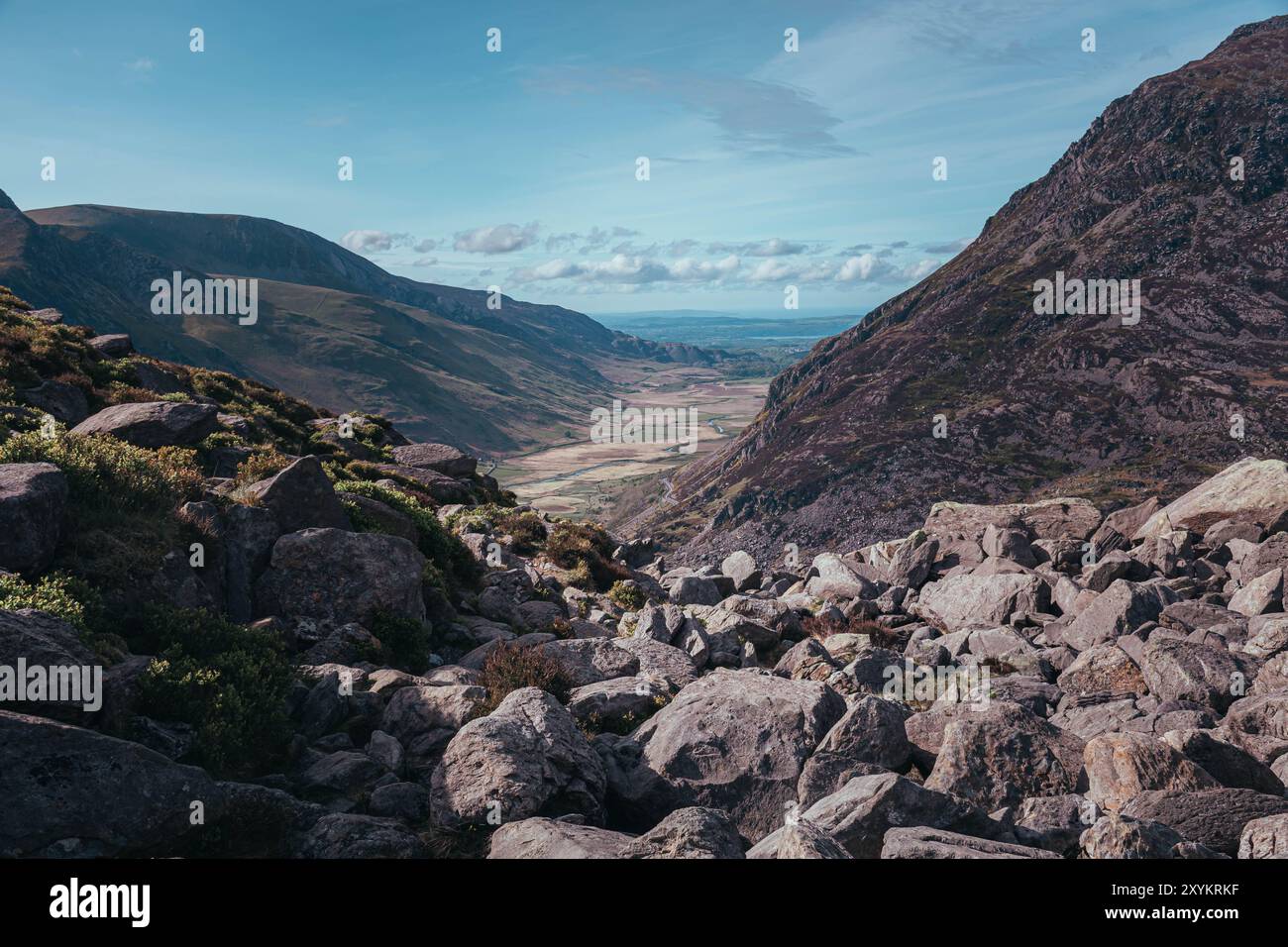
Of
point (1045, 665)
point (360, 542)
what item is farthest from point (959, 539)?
point (360, 542)

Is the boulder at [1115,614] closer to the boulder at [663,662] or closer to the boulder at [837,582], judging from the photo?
the boulder at [837,582]

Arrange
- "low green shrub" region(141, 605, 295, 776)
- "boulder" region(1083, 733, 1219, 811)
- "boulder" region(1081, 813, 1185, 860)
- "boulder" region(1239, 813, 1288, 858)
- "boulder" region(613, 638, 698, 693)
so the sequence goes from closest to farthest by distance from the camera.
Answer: "boulder" region(1081, 813, 1185, 860), "boulder" region(1239, 813, 1288, 858), "low green shrub" region(141, 605, 295, 776), "boulder" region(1083, 733, 1219, 811), "boulder" region(613, 638, 698, 693)

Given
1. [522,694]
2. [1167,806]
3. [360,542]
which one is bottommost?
[1167,806]

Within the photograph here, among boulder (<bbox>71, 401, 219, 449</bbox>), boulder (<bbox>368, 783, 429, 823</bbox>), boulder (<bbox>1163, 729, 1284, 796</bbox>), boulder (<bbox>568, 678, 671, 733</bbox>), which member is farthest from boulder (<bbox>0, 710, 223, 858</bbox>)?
boulder (<bbox>71, 401, 219, 449</bbox>)

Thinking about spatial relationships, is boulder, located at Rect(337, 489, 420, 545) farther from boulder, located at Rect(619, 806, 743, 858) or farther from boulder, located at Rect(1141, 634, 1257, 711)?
boulder, located at Rect(1141, 634, 1257, 711)

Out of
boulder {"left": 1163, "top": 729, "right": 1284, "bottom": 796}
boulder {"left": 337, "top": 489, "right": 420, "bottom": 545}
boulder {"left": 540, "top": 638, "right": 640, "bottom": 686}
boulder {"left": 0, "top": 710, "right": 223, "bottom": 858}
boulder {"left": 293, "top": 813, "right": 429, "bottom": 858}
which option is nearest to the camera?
boulder {"left": 0, "top": 710, "right": 223, "bottom": 858}

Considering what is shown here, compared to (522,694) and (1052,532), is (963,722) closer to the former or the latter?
(522,694)

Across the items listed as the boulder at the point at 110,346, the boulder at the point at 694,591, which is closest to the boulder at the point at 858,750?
the boulder at the point at 694,591
